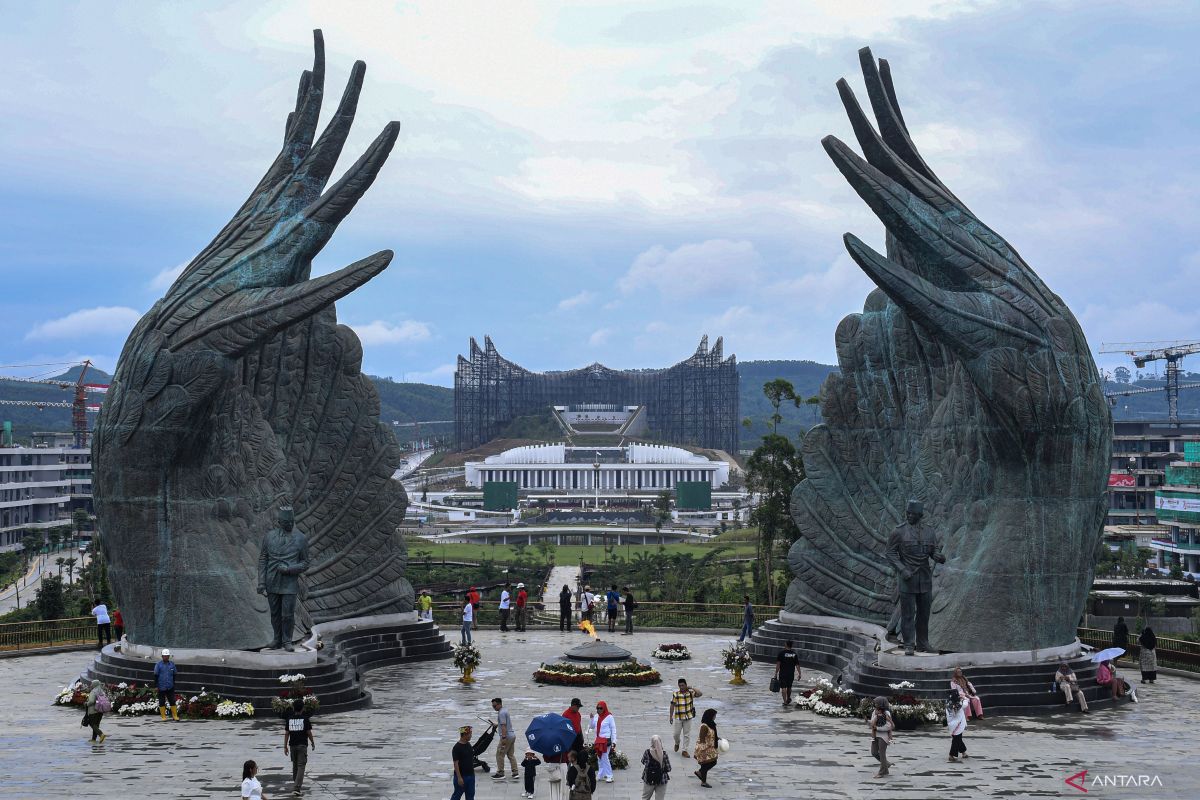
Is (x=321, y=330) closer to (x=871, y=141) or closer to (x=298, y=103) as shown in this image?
(x=298, y=103)

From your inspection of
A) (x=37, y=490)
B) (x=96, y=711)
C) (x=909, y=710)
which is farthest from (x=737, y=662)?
(x=37, y=490)

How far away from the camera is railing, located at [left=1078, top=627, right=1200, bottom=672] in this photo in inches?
1015

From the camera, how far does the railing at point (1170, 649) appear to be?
25.8 metres

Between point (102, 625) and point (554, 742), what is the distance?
17.4 m

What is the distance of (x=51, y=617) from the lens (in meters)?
35.7

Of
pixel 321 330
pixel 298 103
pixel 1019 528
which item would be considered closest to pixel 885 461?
pixel 1019 528

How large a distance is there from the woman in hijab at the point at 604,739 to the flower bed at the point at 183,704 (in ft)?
23.8

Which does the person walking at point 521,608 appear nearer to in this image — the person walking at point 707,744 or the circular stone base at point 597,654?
the circular stone base at point 597,654

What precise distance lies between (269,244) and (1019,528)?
48.4 ft

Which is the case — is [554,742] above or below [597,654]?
above

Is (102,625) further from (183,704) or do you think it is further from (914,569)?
(914,569)

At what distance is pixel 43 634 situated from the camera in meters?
30.3

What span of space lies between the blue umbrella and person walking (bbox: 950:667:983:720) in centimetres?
613

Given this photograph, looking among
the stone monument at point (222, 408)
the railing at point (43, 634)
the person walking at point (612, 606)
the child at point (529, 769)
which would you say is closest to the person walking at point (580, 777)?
the child at point (529, 769)
